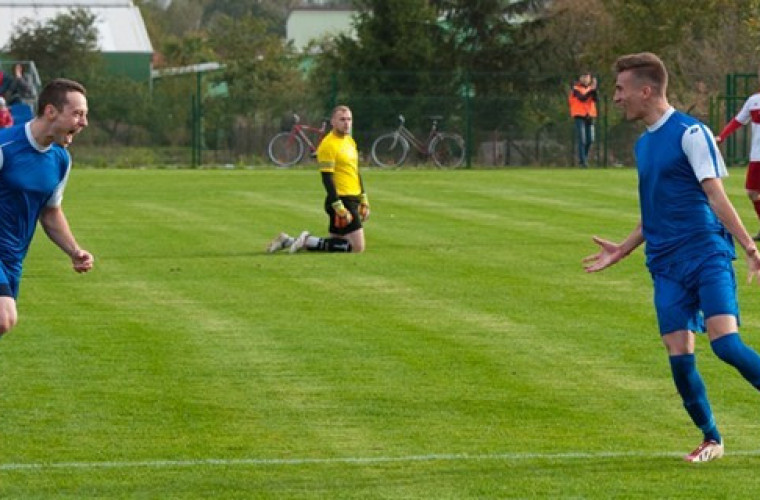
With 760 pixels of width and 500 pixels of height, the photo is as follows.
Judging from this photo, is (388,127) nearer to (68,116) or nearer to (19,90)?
(19,90)

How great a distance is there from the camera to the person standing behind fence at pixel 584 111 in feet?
142

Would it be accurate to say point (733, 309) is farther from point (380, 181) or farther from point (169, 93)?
point (169, 93)

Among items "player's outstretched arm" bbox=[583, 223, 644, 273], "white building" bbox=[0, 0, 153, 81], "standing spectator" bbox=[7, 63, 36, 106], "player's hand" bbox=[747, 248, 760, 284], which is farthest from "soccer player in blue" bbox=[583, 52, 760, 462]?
"white building" bbox=[0, 0, 153, 81]

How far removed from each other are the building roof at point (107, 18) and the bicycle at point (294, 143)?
37401 millimetres

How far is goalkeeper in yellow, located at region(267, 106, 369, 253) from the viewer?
2055cm

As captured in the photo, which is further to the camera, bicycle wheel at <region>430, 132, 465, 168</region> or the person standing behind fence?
bicycle wheel at <region>430, 132, 465, 168</region>

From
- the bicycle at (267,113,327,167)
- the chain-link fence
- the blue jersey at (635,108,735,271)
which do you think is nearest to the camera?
the blue jersey at (635,108,735,271)

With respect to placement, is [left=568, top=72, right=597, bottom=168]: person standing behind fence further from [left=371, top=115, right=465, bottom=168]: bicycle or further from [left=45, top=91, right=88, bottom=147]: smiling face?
[left=45, top=91, right=88, bottom=147]: smiling face

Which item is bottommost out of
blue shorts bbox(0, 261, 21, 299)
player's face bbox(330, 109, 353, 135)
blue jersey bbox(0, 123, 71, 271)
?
blue shorts bbox(0, 261, 21, 299)

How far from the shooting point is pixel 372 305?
15.4m

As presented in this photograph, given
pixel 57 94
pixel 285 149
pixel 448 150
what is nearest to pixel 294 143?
pixel 285 149

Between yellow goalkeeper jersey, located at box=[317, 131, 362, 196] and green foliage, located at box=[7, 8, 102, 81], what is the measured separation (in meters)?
38.1

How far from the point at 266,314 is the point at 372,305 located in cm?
101

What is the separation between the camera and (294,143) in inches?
1762
